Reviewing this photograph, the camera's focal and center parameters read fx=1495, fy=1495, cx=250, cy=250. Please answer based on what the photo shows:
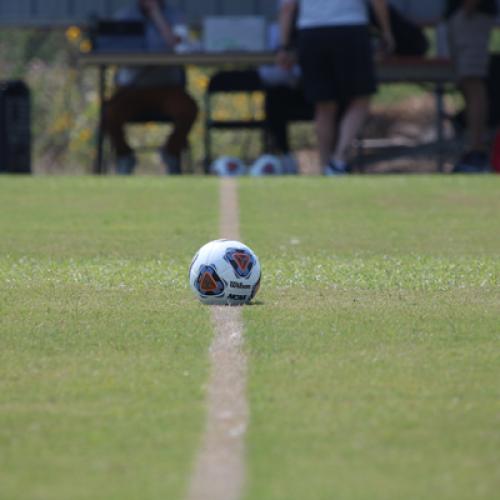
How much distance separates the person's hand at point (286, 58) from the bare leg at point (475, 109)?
229 cm

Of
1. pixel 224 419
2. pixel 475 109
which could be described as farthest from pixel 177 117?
pixel 224 419

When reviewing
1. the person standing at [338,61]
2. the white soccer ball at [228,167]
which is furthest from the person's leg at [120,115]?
the person standing at [338,61]

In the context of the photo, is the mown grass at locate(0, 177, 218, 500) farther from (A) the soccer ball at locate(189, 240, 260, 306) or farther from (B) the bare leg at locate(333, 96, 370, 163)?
(B) the bare leg at locate(333, 96, 370, 163)

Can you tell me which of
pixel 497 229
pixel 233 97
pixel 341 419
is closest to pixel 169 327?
pixel 341 419

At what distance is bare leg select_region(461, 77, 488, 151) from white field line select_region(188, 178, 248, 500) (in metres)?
10.7

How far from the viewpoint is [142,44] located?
58.4ft

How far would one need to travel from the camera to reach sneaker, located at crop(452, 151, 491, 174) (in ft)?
56.4

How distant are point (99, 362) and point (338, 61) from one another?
32.8 ft

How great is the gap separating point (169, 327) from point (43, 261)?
2956mm

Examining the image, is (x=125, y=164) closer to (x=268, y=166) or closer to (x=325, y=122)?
(x=268, y=166)

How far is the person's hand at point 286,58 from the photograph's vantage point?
1596 cm

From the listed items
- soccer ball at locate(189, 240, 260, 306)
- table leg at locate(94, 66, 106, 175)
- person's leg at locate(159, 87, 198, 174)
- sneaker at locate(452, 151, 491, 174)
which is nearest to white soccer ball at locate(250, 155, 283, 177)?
person's leg at locate(159, 87, 198, 174)

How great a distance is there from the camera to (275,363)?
5.43 m

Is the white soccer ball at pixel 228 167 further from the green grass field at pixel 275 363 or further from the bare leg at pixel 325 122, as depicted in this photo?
the green grass field at pixel 275 363
